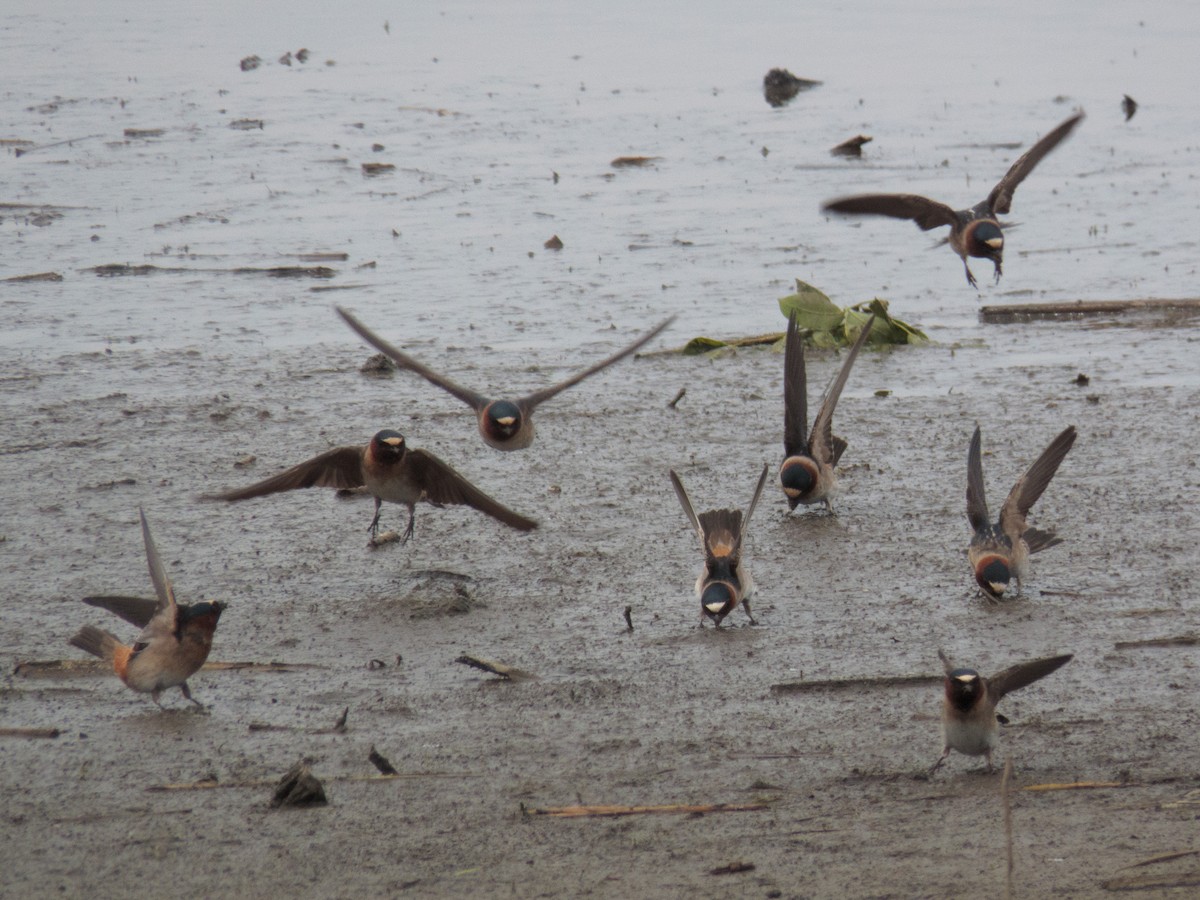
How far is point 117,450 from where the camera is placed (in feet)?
28.8

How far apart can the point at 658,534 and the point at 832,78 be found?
15.0 m

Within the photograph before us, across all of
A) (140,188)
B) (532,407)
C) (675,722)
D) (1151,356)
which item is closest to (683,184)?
(140,188)

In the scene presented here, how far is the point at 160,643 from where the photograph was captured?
565 centimetres

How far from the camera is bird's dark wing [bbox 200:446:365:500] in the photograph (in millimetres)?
6953

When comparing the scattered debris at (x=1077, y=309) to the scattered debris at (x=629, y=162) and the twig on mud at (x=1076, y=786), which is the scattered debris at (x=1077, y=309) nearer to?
the scattered debris at (x=629, y=162)

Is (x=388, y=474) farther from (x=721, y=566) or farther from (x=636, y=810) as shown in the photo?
(x=636, y=810)

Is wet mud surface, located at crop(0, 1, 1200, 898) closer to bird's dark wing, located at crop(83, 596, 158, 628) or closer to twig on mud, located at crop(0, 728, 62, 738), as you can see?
twig on mud, located at crop(0, 728, 62, 738)

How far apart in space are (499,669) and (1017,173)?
4348mm

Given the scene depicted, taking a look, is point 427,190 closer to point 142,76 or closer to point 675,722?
point 142,76

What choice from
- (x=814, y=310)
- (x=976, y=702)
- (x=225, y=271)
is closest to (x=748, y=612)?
(x=976, y=702)

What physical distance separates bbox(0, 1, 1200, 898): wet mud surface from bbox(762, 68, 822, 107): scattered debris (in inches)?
150

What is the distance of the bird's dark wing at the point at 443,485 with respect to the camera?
6.85m

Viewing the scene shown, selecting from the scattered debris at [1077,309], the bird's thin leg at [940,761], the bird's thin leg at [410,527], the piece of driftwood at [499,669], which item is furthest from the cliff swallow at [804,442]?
the scattered debris at [1077,309]

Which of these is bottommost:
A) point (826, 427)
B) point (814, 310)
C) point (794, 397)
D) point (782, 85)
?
point (826, 427)
